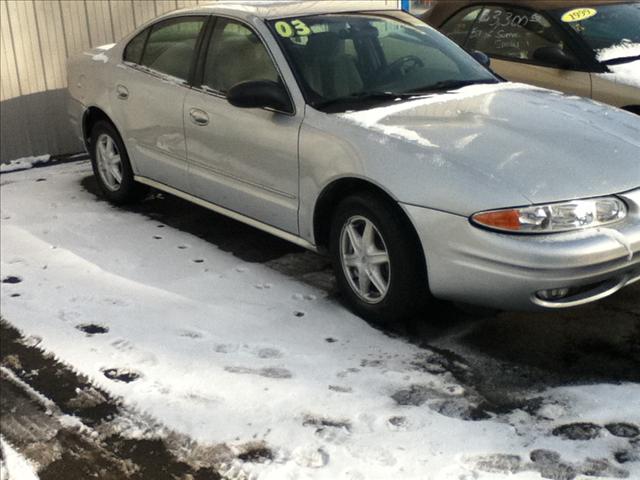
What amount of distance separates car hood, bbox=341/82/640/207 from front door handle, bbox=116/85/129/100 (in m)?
2.22

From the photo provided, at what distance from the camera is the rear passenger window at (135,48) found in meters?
6.03

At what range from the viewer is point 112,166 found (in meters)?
6.40

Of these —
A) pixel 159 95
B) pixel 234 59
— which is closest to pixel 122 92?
pixel 159 95

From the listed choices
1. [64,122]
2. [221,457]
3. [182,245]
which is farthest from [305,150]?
[64,122]

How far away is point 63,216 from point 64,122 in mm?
2445

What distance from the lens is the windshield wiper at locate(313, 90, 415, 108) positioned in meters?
4.53

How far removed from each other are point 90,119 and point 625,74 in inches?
161

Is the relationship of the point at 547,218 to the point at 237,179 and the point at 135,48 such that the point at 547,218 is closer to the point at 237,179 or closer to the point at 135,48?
the point at 237,179

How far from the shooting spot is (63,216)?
624cm

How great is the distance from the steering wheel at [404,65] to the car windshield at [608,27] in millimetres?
1909

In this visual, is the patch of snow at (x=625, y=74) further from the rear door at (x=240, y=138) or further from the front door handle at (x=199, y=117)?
the front door handle at (x=199, y=117)

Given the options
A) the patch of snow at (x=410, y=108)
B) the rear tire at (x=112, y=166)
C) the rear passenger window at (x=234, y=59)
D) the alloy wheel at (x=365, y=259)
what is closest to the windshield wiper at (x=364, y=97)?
the patch of snow at (x=410, y=108)

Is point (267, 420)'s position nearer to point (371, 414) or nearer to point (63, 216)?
point (371, 414)

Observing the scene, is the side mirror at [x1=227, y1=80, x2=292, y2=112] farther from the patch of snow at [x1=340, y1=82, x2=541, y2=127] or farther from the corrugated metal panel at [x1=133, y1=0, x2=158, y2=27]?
the corrugated metal panel at [x1=133, y1=0, x2=158, y2=27]
